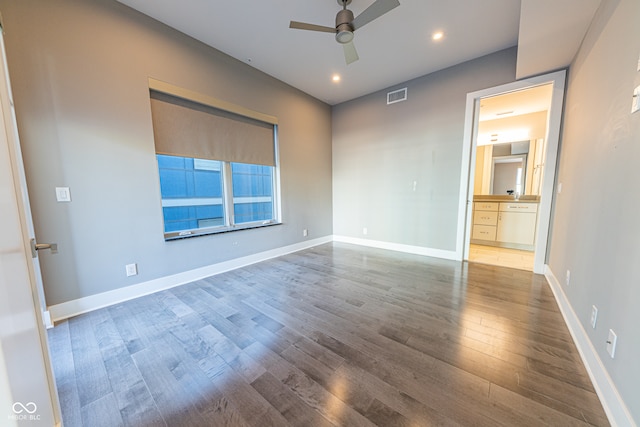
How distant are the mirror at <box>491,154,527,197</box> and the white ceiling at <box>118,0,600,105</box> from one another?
2.63m

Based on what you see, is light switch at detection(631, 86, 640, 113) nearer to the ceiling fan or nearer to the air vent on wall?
the ceiling fan

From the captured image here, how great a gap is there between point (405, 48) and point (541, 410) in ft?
11.7

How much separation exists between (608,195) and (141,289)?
4033 mm

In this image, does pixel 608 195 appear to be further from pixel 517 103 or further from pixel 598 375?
pixel 517 103

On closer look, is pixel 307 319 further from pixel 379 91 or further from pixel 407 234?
pixel 379 91

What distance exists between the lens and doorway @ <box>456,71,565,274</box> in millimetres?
2821

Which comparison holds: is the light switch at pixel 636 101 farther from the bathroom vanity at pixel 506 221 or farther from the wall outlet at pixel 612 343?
the bathroom vanity at pixel 506 221

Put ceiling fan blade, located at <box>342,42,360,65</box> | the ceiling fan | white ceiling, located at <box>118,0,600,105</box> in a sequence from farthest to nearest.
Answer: ceiling fan blade, located at <box>342,42,360,65</box>, white ceiling, located at <box>118,0,600,105</box>, the ceiling fan

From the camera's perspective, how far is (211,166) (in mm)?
3137

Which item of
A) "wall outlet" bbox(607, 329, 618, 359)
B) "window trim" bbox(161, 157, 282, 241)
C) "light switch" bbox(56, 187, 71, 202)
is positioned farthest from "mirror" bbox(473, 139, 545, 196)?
"light switch" bbox(56, 187, 71, 202)

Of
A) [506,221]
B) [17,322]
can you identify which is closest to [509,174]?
[506,221]

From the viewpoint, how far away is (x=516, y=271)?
10.1 feet

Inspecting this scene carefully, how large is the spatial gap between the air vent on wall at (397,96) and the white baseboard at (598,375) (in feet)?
11.1

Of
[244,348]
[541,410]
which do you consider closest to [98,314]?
[244,348]
